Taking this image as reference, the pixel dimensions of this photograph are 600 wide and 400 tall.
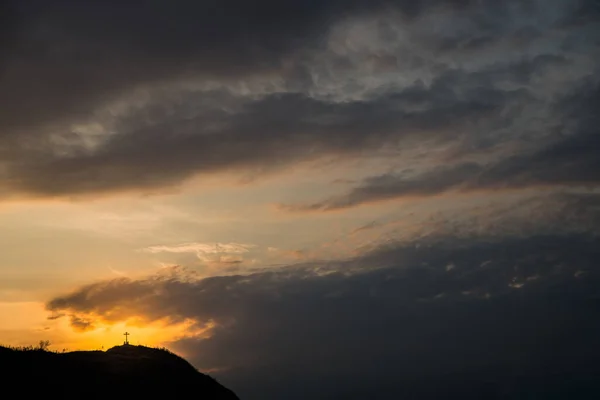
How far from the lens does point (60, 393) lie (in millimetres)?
49500

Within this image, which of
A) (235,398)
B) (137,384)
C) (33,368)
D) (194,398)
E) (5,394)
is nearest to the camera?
(5,394)

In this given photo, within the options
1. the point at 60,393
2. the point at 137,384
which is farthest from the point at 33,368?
the point at 137,384

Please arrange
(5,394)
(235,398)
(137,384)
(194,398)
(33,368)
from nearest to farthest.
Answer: (5,394), (33,368), (137,384), (194,398), (235,398)

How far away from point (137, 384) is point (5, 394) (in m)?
11.4

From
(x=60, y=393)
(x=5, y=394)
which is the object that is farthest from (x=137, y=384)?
(x=5, y=394)

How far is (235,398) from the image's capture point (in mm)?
66250

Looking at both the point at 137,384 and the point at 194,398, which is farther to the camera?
the point at 194,398

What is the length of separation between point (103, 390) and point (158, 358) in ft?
38.4

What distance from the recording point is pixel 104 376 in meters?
53.9

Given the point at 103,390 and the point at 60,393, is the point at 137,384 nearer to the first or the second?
the point at 103,390

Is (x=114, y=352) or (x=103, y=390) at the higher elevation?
(x=114, y=352)

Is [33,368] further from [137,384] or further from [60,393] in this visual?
[137,384]

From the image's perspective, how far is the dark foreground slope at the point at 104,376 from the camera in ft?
162

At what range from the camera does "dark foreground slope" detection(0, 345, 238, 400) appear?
49.5 metres
